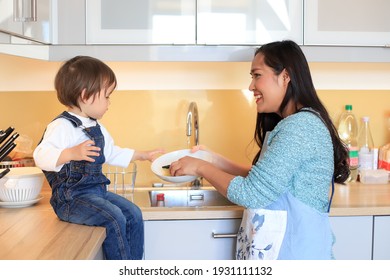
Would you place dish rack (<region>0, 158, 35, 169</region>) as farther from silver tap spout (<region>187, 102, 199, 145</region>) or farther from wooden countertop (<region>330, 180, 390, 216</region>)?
wooden countertop (<region>330, 180, 390, 216</region>)

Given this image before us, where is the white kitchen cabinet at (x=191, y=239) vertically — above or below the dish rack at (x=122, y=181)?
below

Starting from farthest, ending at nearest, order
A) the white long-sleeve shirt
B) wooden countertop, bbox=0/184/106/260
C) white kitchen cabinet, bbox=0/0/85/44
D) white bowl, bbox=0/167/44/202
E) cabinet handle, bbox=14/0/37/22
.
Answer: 1. white bowl, bbox=0/167/44/202
2. white kitchen cabinet, bbox=0/0/85/44
3. the white long-sleeve shirt
4. cabinet handle, bbox=14/0/37/22
5. wooden countertop, bbox=0/184/106/260

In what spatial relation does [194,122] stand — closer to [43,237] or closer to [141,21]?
[141,21]

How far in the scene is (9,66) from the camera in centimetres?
230

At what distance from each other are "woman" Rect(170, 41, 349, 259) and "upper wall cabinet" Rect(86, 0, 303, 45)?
36 cm

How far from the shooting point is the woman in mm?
1529

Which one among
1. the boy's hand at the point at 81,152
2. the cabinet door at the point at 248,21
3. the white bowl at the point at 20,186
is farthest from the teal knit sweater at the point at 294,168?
the white bowl at the point at 20,186

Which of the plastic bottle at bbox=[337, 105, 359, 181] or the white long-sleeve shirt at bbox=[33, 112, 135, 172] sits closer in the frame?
the white long-sleeve shirt at bbox=[33, 112, 135, 172]

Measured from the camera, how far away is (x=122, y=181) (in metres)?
2.26

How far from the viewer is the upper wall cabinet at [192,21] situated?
6.55ft

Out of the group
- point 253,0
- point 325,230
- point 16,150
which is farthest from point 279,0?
point 16,150

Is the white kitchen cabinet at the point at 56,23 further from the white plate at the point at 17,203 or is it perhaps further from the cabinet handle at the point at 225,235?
the cabinet handle at the point at 225,235

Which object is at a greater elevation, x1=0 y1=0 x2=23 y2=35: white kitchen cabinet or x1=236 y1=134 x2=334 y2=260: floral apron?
x1=0 y1=0 x2=23 y2=35: white kitchen cabinet

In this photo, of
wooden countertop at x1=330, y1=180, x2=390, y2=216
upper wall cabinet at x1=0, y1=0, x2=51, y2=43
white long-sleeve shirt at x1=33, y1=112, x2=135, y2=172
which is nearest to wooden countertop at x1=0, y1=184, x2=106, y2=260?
white long-sleeve shirt at x1=33, y1=112, x2=135, y2=172
